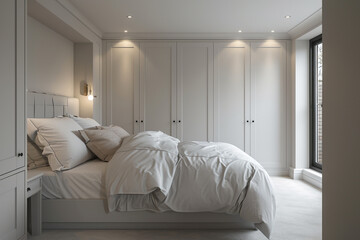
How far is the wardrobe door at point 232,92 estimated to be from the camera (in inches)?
196

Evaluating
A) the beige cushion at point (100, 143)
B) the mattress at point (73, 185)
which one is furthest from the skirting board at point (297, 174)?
the mattress at point (73, 185)

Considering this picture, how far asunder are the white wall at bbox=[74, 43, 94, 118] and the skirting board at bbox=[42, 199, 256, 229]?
2.18m

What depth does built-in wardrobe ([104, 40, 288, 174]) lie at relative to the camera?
16.4ft

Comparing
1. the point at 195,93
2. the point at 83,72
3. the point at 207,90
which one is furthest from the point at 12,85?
the point at 207,90

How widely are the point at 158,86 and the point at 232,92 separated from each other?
1319 millimetres

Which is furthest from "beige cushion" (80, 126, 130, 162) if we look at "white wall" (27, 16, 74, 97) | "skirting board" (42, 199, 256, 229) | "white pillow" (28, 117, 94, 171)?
"white wall" (27, 16, 74, 97)

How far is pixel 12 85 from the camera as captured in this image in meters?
2.01

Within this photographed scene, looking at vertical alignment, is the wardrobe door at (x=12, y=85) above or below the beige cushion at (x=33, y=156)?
above

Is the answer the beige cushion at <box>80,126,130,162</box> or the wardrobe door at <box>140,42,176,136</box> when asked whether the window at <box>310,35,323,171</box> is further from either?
the beige cushion at <box>80,126,130,162</box>

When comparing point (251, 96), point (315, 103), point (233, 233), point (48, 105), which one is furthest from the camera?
point (251, 96)

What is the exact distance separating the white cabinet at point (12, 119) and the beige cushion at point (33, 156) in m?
0.52

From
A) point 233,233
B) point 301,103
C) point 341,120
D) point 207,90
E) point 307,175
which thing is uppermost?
point 207,90

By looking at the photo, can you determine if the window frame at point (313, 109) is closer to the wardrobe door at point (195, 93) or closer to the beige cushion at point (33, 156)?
the wardrobe door at point (195, 93)

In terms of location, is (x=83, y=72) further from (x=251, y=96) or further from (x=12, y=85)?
(x=251, y=96)
